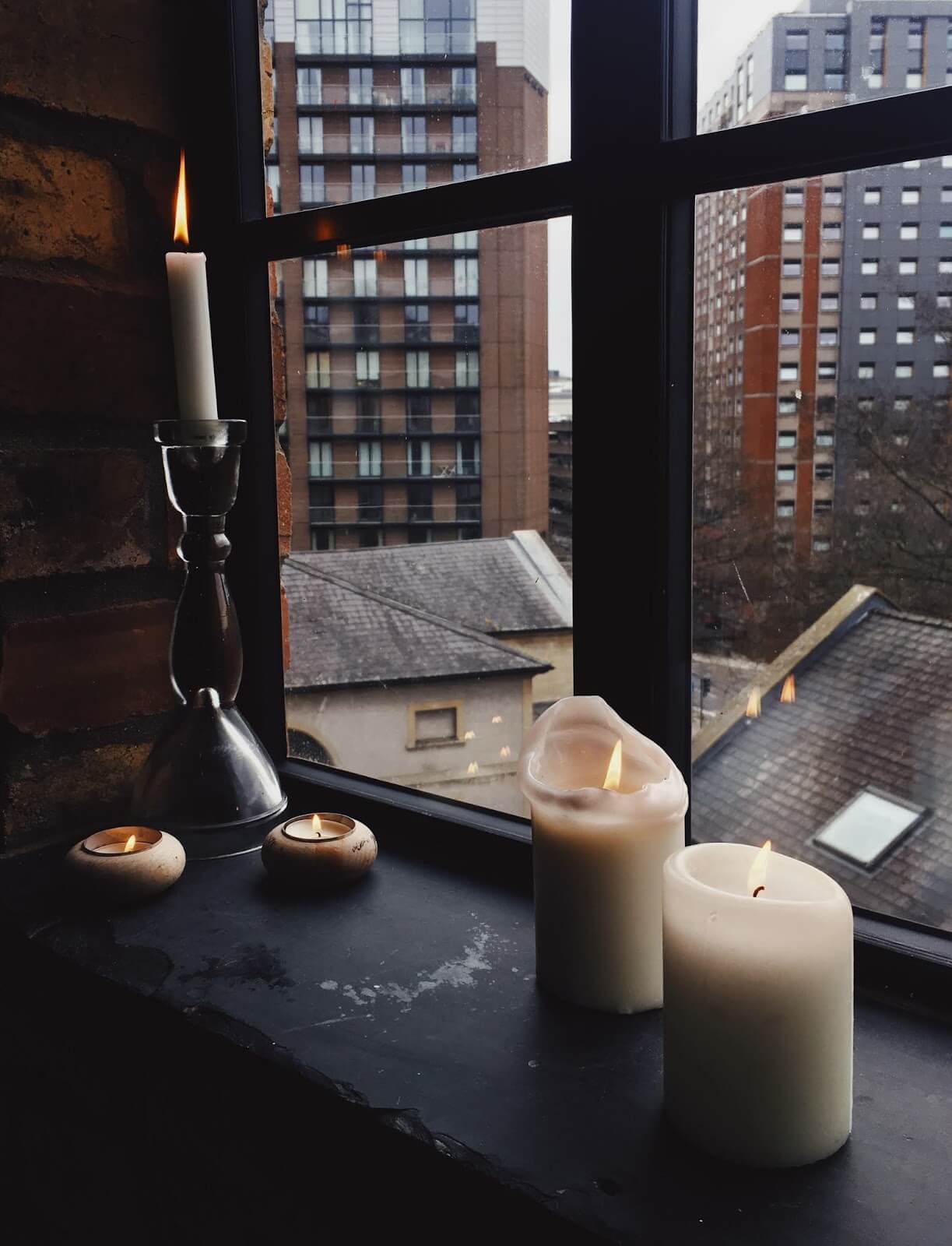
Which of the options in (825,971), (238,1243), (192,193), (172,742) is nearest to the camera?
(825,971)

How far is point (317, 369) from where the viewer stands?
0.94m

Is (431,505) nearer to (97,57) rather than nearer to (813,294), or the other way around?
(813,294)

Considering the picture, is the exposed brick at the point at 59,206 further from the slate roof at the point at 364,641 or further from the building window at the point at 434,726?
the building window at the point at 434,726

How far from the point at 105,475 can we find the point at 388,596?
0.28 metres

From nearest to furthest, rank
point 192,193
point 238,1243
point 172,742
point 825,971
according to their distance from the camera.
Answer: point 825,971 < point 238,1243 < point 172,742 < point 192,193

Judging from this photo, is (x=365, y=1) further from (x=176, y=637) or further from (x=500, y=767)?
(x=500, y=767)

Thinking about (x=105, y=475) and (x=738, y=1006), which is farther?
(x=105, y=475)

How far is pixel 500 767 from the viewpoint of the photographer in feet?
2.92

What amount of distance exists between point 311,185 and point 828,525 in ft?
1.91

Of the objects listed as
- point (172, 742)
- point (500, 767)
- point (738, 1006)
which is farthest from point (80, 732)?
point (738, 1006)

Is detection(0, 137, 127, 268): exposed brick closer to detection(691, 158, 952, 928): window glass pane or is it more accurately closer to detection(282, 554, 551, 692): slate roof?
detection(282, 554, 551, 692): slate roof

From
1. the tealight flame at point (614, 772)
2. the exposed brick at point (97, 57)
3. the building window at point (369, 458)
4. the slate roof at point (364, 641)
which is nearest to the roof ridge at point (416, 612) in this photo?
the slate roof at point (364, 641)

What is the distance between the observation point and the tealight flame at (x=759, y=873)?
1.68 ft

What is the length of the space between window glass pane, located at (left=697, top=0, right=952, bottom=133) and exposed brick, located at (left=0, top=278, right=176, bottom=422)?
20.7 inches
